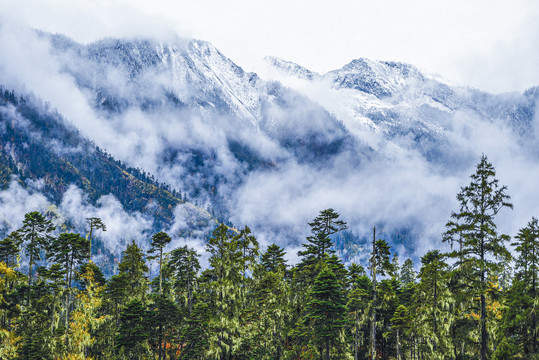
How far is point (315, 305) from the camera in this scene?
105 feet

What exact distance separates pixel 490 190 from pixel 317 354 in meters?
21.3

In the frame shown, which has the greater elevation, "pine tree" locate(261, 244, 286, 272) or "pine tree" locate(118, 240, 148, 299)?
"pine tree" locate(261, 244, 286, 272)

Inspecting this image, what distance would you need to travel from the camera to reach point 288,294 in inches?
1638

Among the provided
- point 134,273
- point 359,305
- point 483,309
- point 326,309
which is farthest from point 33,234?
point 483,309

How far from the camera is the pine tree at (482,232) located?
77.0ft

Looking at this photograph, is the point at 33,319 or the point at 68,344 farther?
the point at 33,319

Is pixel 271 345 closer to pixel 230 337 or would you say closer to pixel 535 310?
pixel 230 337

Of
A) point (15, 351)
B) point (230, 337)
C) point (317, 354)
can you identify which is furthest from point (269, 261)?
point (15, 351)

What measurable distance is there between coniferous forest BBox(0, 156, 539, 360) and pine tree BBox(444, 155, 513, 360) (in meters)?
0.07

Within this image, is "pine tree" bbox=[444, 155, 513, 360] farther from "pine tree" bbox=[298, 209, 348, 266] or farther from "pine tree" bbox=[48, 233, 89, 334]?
"pine tree" bbox=[48, 233, 89, 334]

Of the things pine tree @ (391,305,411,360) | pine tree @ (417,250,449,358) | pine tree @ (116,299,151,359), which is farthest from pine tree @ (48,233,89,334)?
pine tree @ (417,250,449,358)

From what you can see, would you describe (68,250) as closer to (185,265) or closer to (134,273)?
(134,273)

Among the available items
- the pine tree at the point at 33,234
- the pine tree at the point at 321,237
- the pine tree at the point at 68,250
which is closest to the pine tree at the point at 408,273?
the pine tree at the point at 321,237

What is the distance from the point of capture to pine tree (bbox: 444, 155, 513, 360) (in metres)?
23.5
